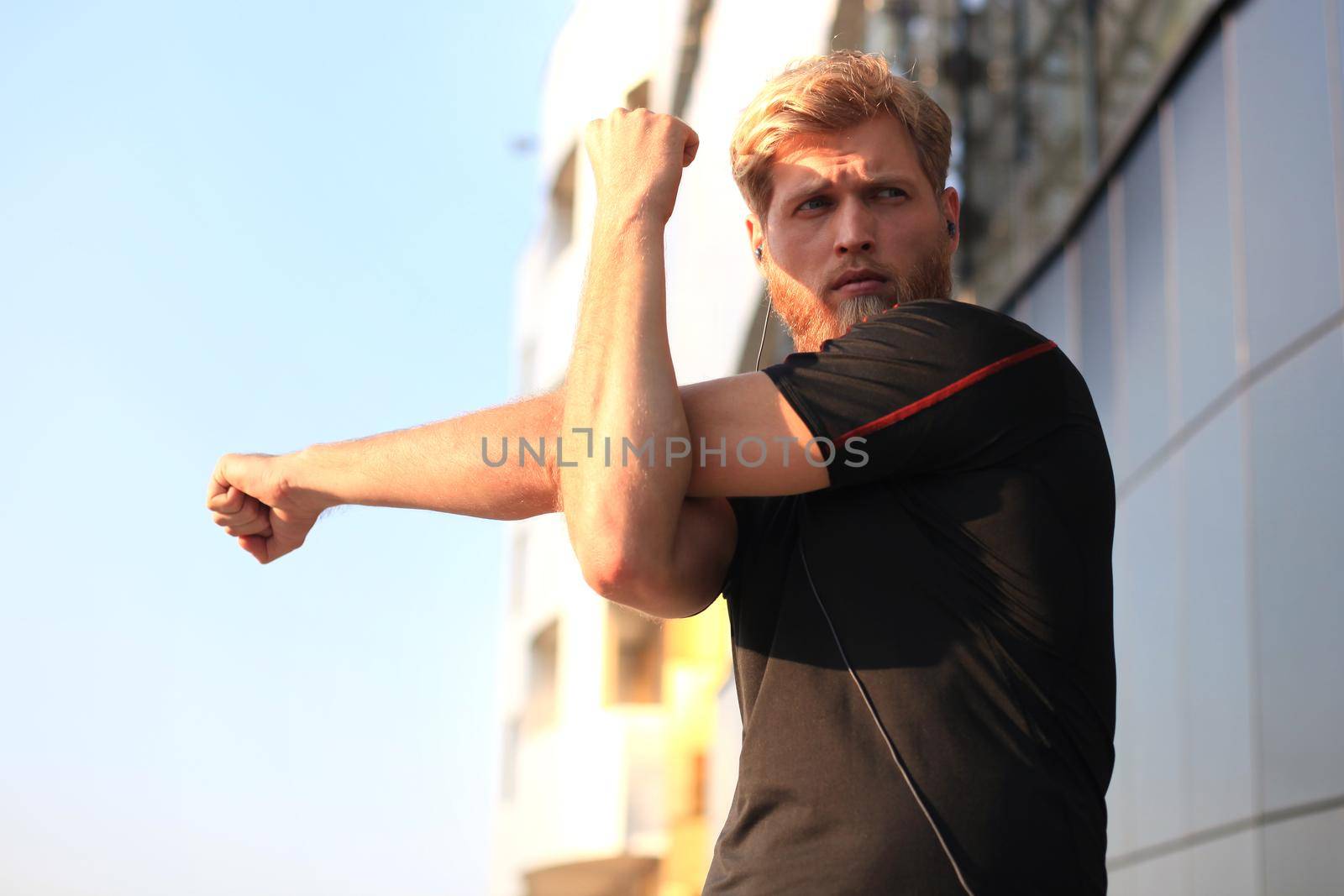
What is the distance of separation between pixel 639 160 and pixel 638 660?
767 inches

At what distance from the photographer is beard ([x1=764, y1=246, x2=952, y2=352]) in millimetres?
2156

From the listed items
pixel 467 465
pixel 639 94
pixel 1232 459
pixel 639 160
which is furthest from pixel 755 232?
pixel 639 94

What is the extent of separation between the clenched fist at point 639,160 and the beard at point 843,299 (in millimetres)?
293

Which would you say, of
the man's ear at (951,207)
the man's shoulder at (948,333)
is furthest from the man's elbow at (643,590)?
the man's ear at (951,207)

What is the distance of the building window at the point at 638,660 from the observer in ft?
66.6

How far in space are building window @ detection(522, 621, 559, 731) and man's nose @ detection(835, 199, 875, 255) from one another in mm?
21295

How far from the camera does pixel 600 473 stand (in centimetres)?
176

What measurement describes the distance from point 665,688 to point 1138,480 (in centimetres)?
1258

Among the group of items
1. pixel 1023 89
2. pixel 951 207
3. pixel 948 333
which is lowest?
pixel 948 333

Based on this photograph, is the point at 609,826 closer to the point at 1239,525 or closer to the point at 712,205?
the point at 712,205

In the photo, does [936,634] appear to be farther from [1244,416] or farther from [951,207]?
[1244,416]

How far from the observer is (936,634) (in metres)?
1.76

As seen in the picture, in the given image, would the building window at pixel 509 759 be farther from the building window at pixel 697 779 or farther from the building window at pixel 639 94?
the building window at pixel 639 94

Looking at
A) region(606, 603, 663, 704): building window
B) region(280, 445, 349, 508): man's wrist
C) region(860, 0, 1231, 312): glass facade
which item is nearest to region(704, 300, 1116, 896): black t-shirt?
region(280, 445, 349, 508): man's wrist
